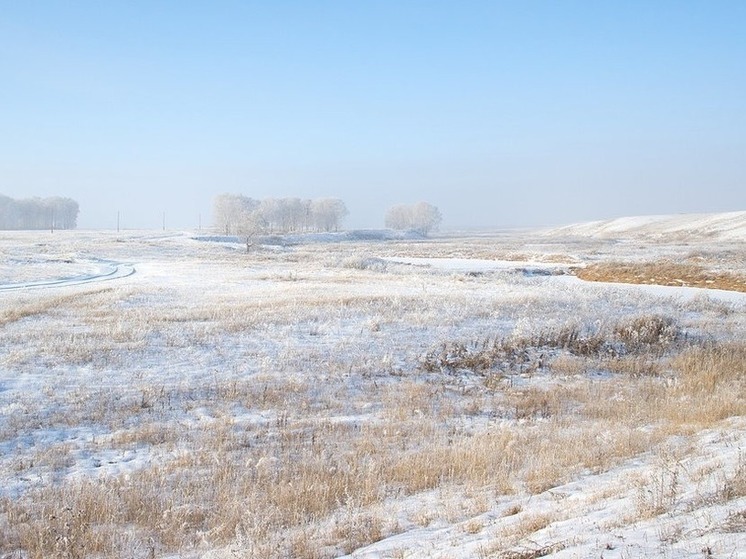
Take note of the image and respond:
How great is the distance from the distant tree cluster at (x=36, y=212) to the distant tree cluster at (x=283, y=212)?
57308 millimetres

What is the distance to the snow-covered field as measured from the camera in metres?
6.11

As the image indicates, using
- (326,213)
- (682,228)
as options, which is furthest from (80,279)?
(326,213)

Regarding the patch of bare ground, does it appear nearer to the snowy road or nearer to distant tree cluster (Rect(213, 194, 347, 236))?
the snowy road

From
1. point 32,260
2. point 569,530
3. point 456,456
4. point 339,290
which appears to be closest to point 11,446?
point 456,456

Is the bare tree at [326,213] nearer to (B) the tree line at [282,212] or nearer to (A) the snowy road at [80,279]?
(B) the tree line at [282,212]

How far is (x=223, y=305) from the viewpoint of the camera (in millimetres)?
24438

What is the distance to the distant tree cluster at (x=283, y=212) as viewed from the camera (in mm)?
158863

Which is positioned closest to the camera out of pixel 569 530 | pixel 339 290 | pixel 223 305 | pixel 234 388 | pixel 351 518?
pixel 569 530

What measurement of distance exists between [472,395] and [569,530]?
784 cm

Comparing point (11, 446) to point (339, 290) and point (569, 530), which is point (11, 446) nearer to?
point (569, 530)

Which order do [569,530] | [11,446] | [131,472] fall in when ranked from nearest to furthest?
[569,530] < [131,472] < [11,446]

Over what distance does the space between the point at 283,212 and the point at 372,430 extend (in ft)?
560

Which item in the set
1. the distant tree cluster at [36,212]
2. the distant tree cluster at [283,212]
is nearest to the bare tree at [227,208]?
the distant tree cluster at [283,212]

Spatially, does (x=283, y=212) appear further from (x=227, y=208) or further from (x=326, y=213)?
(x=227, y=208)
